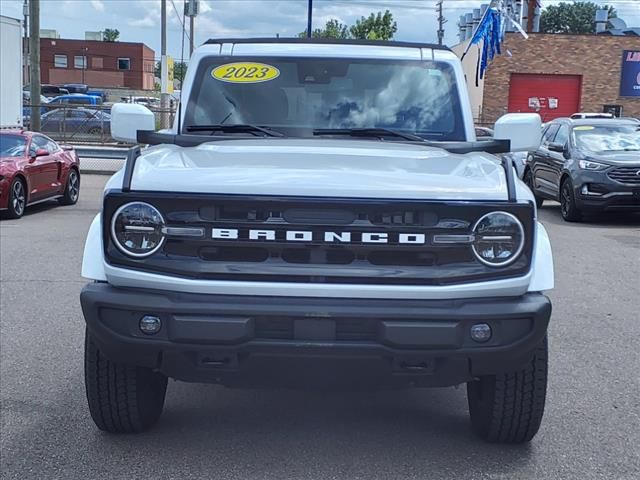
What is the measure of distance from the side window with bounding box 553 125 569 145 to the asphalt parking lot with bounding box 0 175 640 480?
8.50 metres

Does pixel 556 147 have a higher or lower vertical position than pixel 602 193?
higher

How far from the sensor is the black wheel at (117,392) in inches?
155

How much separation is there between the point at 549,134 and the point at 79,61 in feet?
250

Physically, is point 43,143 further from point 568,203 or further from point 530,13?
point 530,13

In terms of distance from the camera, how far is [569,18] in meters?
87.7

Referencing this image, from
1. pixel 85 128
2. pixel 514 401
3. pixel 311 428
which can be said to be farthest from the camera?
pixel 85 128

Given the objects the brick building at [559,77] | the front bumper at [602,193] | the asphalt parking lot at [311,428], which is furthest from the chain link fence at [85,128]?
the asphalt parking lot at [311,428]

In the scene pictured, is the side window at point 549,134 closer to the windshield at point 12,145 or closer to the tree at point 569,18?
the windshield at point 12,145

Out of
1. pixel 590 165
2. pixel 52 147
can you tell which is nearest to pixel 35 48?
pixel 52 147

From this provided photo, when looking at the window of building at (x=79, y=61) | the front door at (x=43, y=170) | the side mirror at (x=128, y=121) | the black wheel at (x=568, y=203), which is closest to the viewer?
the side mirror at (x=128, y=121)

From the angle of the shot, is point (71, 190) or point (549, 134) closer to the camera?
point (71, 190)

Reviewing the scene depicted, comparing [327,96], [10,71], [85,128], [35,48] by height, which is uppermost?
[35,48]

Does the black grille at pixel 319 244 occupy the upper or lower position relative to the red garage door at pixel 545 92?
lower

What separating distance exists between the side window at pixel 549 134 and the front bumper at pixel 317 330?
12784mm
